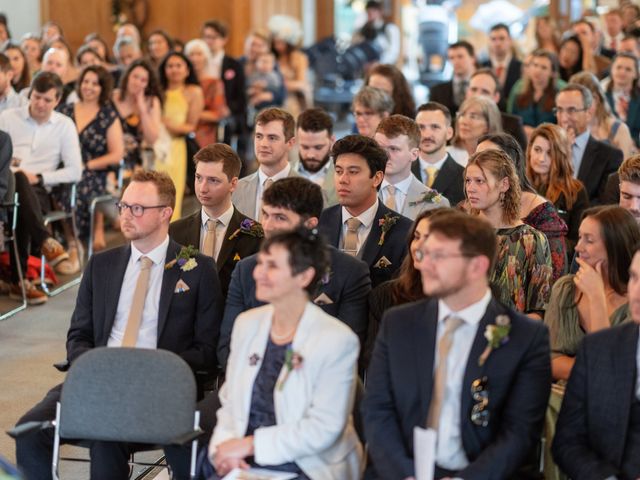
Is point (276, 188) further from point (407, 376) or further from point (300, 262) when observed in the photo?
point (407, 376)

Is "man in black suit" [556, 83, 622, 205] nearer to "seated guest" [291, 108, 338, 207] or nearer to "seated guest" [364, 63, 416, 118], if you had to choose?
"seated guest" [364, 63, 416, 118]

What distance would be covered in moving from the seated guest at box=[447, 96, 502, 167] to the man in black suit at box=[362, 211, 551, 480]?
3.63m

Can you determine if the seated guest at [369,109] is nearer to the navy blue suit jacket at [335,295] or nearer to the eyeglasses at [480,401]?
the navy blue suit jacket at [335,295]

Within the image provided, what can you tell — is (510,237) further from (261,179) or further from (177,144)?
(177,144)

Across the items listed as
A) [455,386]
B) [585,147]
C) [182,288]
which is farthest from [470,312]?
[585,147]

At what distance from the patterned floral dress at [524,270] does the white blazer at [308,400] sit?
4.54 feet

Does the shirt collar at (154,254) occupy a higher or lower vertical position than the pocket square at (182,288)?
higher

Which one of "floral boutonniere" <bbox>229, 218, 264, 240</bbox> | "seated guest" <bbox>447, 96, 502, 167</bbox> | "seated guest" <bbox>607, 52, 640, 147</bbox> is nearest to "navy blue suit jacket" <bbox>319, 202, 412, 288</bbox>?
"floral boutonniere" <bbox>229, 218, 264, 240</bbox>

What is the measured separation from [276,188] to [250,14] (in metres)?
11.7

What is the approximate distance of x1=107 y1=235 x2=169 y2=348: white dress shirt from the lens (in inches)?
179

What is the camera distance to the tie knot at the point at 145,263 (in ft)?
15.1

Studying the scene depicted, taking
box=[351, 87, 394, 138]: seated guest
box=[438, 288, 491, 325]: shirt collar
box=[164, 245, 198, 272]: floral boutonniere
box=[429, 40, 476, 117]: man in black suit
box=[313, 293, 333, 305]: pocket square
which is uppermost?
box=[429, 40, 476, 117]: man in black suit

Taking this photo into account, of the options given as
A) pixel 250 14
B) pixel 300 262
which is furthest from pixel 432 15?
pixel 300 262

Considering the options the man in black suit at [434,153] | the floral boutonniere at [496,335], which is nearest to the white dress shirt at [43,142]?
the man in black suit at [434,153]
